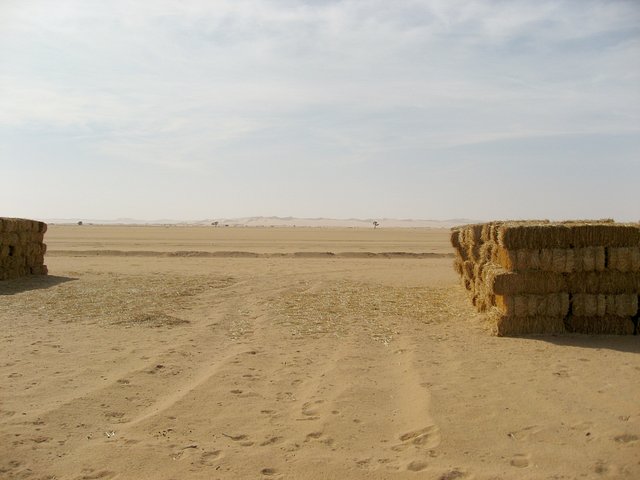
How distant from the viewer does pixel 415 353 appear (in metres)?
8.90

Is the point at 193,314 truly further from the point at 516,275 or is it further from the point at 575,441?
the point at 575,441

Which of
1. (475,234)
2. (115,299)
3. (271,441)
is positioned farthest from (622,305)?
(115,299)

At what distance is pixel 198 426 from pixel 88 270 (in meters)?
17.8

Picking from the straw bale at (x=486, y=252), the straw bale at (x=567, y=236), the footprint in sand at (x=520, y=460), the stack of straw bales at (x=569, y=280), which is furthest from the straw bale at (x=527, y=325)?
the footprint in sand at (x=520, y=460)

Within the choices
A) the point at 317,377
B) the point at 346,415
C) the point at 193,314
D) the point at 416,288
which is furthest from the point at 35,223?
the point at 346,415

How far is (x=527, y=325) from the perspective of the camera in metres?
10.2

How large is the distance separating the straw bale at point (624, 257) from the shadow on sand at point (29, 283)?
14892 mm

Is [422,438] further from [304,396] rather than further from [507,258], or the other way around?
[507,258]

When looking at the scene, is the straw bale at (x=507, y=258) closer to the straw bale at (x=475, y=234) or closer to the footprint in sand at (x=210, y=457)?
the straw bale at (x=475, y=234)

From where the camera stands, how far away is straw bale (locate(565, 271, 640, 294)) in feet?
33.7

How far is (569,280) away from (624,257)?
3.57 ft

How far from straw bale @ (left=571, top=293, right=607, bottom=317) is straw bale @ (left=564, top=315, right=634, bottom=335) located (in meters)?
0.15

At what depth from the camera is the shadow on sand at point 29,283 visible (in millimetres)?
15664

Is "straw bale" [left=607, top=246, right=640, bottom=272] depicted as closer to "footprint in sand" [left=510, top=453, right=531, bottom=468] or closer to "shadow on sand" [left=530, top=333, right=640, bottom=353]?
"shadow on sand" [left=530, top=333, right=640, bottom=353]
